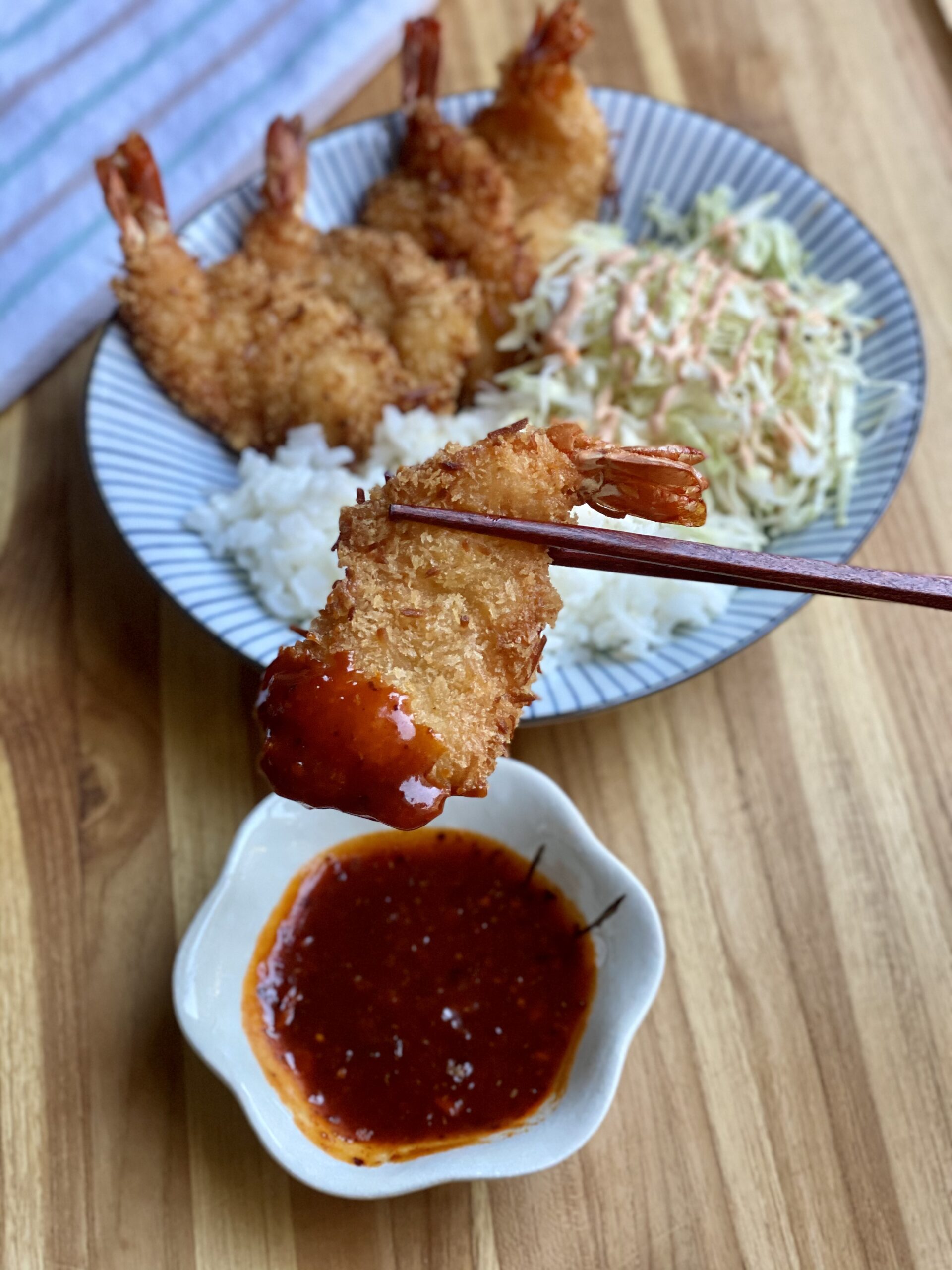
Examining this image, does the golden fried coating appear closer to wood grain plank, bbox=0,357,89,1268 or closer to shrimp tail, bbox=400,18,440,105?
wood grain plank, bbox=0,357,89,1268

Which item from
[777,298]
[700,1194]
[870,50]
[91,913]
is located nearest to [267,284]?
[777,298]

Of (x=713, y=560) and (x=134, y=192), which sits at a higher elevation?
(x=134, y=192)

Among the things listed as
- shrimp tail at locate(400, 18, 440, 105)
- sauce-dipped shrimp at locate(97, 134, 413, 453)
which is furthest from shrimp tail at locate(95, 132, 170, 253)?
shrimp tail at locate(400, 18, 440, 105)

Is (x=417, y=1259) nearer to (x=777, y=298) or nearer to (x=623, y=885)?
(x=623, y=885)

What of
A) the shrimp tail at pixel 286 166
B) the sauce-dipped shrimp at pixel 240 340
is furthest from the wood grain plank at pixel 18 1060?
the shrimp tail at pixel 286 166

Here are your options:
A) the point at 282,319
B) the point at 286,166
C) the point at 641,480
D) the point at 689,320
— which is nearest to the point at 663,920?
the point at 641,480

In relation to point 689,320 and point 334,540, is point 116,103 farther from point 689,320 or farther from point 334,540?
point 689,320
